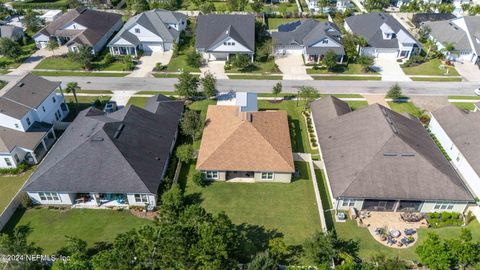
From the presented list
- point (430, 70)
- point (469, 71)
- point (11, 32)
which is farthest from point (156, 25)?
point (469, 71)

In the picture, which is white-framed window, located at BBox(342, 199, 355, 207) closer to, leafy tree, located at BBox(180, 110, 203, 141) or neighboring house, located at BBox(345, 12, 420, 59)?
leafy tree, located at BBox(180, 110, 203, 141)

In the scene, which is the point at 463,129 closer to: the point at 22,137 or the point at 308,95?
the point at 308,95

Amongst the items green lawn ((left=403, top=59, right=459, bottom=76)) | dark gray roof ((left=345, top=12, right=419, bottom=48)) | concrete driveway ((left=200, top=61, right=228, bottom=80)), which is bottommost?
concrete driveway ((left=200, top=61, right=228, bottom=80))

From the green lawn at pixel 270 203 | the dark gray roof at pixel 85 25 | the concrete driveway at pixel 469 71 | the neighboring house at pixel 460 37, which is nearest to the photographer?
the green lawn at pixel 270 203

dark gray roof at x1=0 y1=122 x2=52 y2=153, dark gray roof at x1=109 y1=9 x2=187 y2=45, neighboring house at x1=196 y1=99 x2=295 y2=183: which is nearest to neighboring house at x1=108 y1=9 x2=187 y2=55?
dark gray roof at x1=109 y1=9 x2=187 y2=45

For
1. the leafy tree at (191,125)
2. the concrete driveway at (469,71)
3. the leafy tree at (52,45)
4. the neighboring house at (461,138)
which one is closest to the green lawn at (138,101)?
the leafy tree at (191,125)

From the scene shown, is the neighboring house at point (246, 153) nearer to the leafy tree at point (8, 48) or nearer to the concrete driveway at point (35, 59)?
the concrete driveway at point (35, 59)

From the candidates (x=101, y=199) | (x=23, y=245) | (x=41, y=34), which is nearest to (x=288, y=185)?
(x=101, y=199)
